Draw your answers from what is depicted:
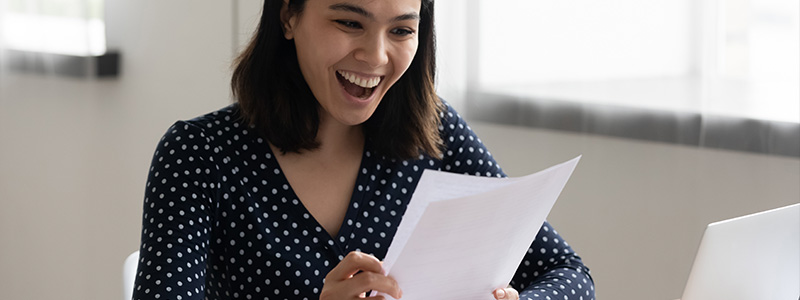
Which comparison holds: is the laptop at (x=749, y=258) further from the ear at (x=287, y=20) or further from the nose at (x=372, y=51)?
the ear at (x=287, y=20)

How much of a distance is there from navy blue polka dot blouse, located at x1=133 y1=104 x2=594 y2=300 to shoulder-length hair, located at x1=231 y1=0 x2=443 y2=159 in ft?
0.12

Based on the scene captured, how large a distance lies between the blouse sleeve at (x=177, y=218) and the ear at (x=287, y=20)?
21cm

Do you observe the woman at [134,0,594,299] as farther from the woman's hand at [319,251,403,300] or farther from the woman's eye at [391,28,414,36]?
the woman's hand at [319,251,403,300]

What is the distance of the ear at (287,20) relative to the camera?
1539mm

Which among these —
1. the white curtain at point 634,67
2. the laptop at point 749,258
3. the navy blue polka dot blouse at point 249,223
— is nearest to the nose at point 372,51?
the navy blue polka dot blouse at point 249,223

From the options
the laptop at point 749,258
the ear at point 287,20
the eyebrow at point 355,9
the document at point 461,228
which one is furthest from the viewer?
the ear at point 287,20

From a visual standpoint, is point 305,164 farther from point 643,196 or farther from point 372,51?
point 643,196

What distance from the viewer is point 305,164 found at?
1.64 meters

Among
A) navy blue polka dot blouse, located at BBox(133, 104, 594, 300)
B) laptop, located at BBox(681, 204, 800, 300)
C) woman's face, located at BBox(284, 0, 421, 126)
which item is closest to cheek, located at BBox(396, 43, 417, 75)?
woman's face, located at BBox(284, 0, 421, 126)

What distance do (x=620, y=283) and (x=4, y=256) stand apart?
88.6 inches

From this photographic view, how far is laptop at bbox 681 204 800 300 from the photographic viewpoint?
1322 mm

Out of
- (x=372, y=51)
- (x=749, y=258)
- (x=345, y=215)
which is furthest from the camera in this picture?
(x=345, y=215)

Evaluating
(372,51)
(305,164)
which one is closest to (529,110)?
(305,164)

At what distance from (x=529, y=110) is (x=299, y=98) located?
1.06m
